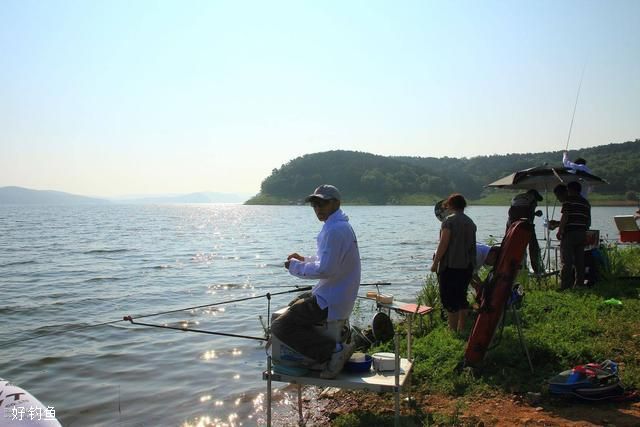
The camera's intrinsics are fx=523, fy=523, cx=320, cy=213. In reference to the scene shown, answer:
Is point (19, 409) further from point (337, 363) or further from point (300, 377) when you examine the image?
point (337, 363)

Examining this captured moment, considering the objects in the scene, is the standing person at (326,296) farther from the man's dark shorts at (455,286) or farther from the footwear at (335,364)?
the man's dark shorts at (455,286)

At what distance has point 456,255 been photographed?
7227 millimetres

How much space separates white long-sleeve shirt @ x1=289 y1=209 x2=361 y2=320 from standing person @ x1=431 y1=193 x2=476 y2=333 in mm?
2608

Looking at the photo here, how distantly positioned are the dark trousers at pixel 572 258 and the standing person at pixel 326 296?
6540 millimetres

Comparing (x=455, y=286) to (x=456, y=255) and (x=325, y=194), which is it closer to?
(x=456, y=255)

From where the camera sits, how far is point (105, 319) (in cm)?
1266

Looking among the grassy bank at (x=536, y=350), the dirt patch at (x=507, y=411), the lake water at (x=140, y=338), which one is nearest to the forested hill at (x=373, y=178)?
the lake water at (x=140, y=338)

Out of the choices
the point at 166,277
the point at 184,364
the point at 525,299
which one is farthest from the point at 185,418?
the point at 166,277

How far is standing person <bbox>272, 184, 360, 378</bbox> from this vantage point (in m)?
4.86

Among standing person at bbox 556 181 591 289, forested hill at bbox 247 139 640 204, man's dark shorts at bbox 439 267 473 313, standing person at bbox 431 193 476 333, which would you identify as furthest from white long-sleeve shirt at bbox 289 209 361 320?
forested hill at bbox 247 139 640 204

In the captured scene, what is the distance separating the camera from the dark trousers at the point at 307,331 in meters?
4.98

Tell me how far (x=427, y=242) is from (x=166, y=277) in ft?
65.9

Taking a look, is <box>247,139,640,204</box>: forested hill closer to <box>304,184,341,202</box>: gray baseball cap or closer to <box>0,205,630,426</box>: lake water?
<box>0,205,630,426</box>: lake water

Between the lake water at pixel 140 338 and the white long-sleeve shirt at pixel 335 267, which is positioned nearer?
the white long-sleeve shirt at pixel 335 267
